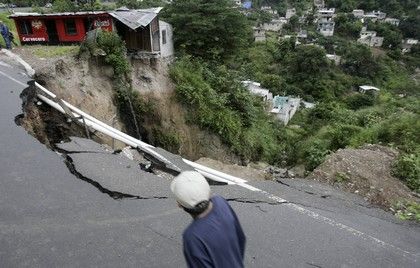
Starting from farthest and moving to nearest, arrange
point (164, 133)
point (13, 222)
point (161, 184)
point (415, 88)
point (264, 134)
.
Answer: point (415, 88)
point (264, 134)
point (164, 133)
point (161, 184)
point (13, 222)

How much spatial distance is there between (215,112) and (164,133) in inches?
97.8

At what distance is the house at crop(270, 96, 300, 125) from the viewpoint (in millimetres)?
32469

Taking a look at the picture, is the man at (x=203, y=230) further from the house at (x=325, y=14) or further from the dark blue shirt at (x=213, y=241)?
the house at (x=325, y=14)

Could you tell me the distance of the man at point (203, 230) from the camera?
2.16 metres

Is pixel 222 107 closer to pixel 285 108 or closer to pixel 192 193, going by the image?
pixel 192 193

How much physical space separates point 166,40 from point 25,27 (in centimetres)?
754

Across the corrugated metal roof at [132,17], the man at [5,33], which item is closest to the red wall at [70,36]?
the corrugated metal roof at [132,17]

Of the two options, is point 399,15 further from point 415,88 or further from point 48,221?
point 48,221

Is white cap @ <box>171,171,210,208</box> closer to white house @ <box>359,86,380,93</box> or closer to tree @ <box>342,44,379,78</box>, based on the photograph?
white house @ <box>359,86,380,93</box>

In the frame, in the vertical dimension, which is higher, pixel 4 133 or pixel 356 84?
pixel 4 133

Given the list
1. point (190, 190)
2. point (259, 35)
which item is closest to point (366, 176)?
point (190, 190)

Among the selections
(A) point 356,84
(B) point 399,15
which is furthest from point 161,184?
(B) point 399,15

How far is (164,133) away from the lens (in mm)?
13500

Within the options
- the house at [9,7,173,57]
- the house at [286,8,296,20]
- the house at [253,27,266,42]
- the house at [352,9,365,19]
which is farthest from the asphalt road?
the house at [286,8,296,20]
